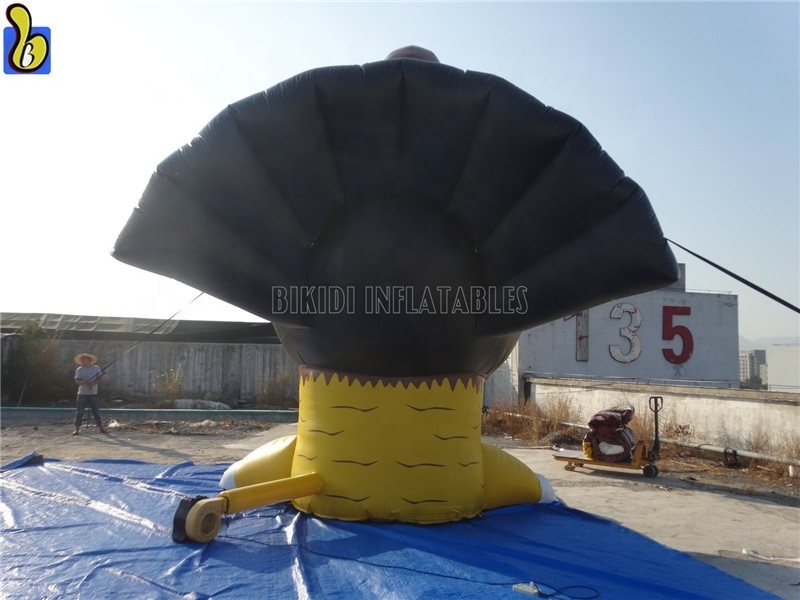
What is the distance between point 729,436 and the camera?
353 inches

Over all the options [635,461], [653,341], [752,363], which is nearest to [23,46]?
[635,461]

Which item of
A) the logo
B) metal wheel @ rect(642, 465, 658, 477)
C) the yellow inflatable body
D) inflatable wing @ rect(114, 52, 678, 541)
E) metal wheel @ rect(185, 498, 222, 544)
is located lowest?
metal wheel @ rect(642, 465, 658, 477)

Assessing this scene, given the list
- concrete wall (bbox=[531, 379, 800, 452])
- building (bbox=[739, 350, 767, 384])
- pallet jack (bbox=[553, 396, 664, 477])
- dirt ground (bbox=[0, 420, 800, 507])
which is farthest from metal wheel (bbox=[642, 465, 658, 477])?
building (bbox=[739, 350, 767, 384])

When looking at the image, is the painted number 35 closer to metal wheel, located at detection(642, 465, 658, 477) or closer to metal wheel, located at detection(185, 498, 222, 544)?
metal wheel, located at detection(642, 465, 658, 477)

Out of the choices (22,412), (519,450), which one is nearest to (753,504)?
(519,450)

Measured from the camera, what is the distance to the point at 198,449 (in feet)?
29.2

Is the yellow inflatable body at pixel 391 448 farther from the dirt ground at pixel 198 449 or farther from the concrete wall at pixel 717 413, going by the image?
the concrete wall at pixel 717 413

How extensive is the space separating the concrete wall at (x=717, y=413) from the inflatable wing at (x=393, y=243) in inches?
226

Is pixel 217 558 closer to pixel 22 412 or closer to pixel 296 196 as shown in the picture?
pixel 296 196

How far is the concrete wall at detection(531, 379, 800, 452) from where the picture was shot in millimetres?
8188

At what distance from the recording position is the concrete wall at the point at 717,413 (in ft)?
26.9

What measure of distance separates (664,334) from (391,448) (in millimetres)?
21412

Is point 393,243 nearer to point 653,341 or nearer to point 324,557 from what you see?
point 324,557

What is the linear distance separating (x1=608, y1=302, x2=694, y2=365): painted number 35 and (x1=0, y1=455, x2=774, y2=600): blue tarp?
1900 cm
